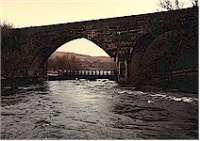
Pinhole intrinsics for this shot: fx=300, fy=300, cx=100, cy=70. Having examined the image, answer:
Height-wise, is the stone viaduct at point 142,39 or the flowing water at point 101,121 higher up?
the stone viaduct at point 142,39

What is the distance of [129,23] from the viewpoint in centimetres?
2417

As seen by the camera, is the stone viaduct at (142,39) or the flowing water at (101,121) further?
the stone viaduct at (142,39)

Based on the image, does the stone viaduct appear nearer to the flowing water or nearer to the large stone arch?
the large stone arch

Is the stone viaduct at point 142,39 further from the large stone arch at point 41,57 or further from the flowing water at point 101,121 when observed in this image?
the flowing water at point 101,121

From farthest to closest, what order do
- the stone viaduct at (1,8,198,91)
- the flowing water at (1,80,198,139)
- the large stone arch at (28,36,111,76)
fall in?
1. the large stone arch at (28,36,111,76)
2. the stone viaduct at (1,8,198,91)
3. the flowing water at (1,80,198,139)

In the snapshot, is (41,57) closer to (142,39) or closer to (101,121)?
(142,39)

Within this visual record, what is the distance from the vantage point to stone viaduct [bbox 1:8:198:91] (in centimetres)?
2280

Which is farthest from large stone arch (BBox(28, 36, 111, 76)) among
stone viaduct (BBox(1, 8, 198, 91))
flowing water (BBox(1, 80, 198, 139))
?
flowing water (BBox(1, 80, 198, 139))

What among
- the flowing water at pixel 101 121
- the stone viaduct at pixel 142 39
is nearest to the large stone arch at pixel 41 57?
the stone viaduct at pixel 142 39

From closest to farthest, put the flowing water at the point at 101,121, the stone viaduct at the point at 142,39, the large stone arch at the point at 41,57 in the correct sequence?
the flowing water at the point at 101,121 → the stone viaduct at the point at 142,39 → the large stone arch at the point at 41,57

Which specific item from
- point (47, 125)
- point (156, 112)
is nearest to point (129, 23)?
point (156, 112)

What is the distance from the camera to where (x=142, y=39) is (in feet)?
80.0

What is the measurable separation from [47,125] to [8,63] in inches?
991

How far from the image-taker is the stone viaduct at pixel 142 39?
22797 mm
